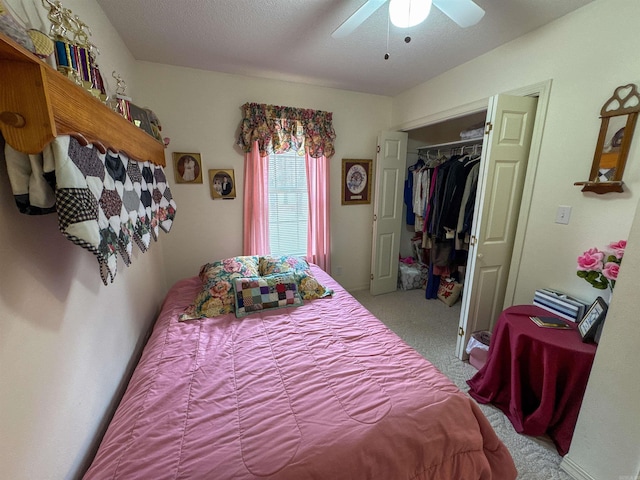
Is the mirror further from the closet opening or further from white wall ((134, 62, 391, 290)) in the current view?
white wall ((134, 62, 391, 290))

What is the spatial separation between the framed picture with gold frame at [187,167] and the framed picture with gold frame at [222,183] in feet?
0.40

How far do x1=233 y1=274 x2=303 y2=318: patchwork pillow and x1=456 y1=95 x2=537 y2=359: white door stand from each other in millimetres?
1381

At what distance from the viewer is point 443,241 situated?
9.43 feet

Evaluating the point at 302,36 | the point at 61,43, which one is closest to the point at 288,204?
the point at 302,36

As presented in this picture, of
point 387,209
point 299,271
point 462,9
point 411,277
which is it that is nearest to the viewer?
point 462,9

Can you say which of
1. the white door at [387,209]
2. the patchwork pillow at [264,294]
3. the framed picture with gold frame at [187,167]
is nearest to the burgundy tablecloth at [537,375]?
the patchwork pillow at [264,294]

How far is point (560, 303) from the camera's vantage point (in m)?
1.60

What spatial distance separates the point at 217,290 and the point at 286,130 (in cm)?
169

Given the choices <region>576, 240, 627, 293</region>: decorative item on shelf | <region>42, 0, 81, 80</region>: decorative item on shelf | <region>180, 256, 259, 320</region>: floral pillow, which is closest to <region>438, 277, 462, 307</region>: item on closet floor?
<region>576, 240, 627, 293</region>: decorative item on shelf

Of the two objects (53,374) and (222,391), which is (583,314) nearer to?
(222,391)

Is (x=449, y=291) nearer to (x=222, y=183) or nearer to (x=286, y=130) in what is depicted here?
(x=286, y=130)

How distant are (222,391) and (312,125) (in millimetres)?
2416

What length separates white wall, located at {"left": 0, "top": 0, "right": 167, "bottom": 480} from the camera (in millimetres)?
663

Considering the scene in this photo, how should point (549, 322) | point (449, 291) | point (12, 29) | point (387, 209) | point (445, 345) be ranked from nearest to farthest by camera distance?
point (12, 29)
point (549, 322)
point (445, 345)
point (449, 291)
point (387, 209)
